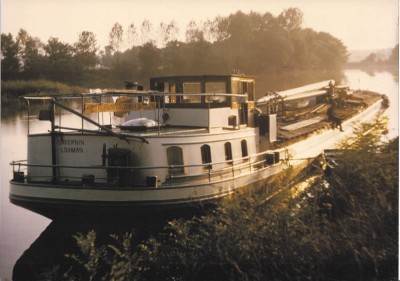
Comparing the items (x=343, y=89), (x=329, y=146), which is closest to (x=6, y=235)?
(x=329, y=146)

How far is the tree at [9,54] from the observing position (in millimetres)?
14104

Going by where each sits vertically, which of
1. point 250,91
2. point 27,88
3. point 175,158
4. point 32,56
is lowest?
point 175,158

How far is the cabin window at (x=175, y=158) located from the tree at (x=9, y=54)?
19.0ft

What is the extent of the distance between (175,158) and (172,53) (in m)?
11.4

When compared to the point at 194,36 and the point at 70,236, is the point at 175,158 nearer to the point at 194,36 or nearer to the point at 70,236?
the point at 70,236

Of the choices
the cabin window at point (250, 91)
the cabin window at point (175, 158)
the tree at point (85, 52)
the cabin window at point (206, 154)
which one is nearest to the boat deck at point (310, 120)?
the cabin window at point (250, 91)

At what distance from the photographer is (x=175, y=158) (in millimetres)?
11164

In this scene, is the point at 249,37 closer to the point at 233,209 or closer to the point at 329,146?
the point at 329,146

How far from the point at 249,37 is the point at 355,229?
17.7 m

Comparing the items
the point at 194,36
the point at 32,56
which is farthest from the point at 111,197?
the point at 32,56

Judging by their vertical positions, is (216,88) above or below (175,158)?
above

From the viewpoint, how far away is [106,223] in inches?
398

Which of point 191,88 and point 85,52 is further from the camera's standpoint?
point 85,52

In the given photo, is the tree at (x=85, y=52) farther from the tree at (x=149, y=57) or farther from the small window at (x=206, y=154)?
the small window at (x=206, y=154)
